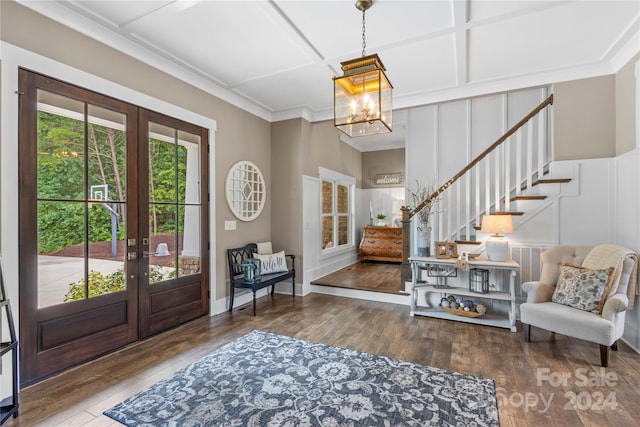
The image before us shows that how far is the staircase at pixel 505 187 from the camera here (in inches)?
148

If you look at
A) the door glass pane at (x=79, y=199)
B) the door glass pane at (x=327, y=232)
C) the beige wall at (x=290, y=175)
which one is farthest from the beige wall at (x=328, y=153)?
the door glass pane at (x=79, y=199)

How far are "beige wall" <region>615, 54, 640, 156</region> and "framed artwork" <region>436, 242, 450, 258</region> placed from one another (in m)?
2.06

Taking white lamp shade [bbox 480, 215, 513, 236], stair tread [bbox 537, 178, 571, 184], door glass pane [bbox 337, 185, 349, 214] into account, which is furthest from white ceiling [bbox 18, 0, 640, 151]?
door glass pane [bbox 337, 185, 349, 214]

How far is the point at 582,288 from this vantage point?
285cm

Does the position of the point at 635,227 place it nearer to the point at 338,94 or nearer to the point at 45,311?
the point at 338,94

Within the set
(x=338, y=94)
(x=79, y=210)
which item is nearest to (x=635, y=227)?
(x=338, y=94)

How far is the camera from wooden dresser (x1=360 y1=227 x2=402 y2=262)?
22.6ft

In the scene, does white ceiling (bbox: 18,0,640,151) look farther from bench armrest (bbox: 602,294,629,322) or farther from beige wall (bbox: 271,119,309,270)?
bench armrest (bbox: 602,294,629,322)

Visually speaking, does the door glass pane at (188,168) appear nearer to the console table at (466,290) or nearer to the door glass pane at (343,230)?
the console table at (466,290)

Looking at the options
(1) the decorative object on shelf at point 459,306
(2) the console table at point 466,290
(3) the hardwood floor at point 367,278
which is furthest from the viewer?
(3) the hardwood floor at point 367,278

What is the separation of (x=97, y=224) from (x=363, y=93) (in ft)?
8.59

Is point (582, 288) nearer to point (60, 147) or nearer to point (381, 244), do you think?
point (381, 244)

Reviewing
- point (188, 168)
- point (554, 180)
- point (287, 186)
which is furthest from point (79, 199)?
point (554, 180)

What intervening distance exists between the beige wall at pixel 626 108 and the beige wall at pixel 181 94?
452 cm
